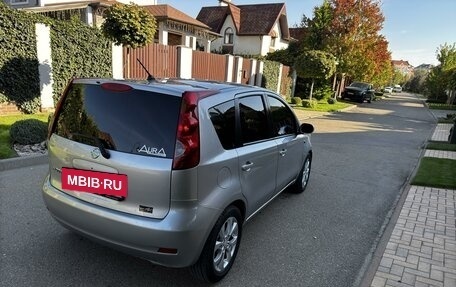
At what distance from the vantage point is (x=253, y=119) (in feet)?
11.4

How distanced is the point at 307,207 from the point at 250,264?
1.93 m

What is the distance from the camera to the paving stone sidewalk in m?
3.26

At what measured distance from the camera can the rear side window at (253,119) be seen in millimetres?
3232

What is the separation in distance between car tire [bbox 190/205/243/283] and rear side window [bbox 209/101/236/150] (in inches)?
22.8

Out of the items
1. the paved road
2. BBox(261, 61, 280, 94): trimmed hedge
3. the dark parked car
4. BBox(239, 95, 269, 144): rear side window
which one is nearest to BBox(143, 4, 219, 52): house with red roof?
BBox(261, 61, 280, 94): trimmed hedge

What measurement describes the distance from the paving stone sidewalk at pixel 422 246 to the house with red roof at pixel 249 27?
31.4m

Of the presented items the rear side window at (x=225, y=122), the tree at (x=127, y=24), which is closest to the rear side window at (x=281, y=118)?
the rear side window at (x=225, y=122)

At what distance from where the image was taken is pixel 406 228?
14.5 ft

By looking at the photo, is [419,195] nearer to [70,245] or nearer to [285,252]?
[285,252]

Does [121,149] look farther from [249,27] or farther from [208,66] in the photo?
[249,27]

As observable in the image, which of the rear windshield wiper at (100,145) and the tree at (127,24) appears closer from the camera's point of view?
the rear windshield wiper at (100,145)

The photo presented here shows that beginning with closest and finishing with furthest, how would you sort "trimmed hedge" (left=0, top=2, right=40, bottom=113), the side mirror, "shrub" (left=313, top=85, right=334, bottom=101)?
the side mirror
"trimmed hedge" (left=0, top=2, right=40, bottom=113)
"shrub" (left=313, top=85, right=334, bottom=101)

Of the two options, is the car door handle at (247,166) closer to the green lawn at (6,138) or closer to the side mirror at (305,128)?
the side mirror at (305,128)

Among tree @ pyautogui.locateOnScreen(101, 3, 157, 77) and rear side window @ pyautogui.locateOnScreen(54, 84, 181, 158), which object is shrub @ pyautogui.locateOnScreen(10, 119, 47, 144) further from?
rear side window @ pyautogui.locateOnScreen(54, 84, 181, 158)
